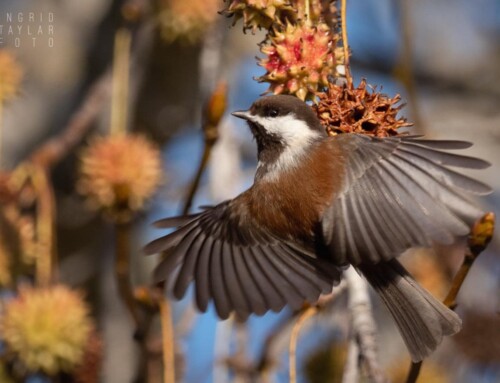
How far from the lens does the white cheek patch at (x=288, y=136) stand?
110 inches

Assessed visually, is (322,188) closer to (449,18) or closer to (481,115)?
(481,115)

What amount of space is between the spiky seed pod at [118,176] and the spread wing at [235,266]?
0.81 ft

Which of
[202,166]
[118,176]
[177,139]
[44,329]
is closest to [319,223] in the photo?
[202,166]

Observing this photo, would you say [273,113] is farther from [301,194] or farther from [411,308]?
[411,308]

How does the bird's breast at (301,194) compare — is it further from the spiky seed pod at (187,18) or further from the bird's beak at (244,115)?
the spiky seed pod at (187,18)

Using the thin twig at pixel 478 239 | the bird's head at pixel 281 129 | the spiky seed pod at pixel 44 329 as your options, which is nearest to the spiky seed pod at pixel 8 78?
the spiky seed pod at pixel 44 329

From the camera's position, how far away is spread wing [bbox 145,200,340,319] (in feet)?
9.52

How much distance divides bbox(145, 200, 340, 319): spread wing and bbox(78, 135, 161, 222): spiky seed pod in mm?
246

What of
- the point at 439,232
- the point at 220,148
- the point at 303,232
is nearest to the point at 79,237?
the point at 220,148

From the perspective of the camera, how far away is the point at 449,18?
21.8 ft

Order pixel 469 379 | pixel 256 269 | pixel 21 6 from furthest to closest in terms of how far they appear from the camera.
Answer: pixel 21 6 → pixel 469 379 → pixel 256 269

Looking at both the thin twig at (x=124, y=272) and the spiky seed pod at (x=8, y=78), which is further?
the spiky seed pod at (x=8, y=78)

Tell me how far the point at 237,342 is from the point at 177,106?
176 centimetres

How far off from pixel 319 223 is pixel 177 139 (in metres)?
2.46
